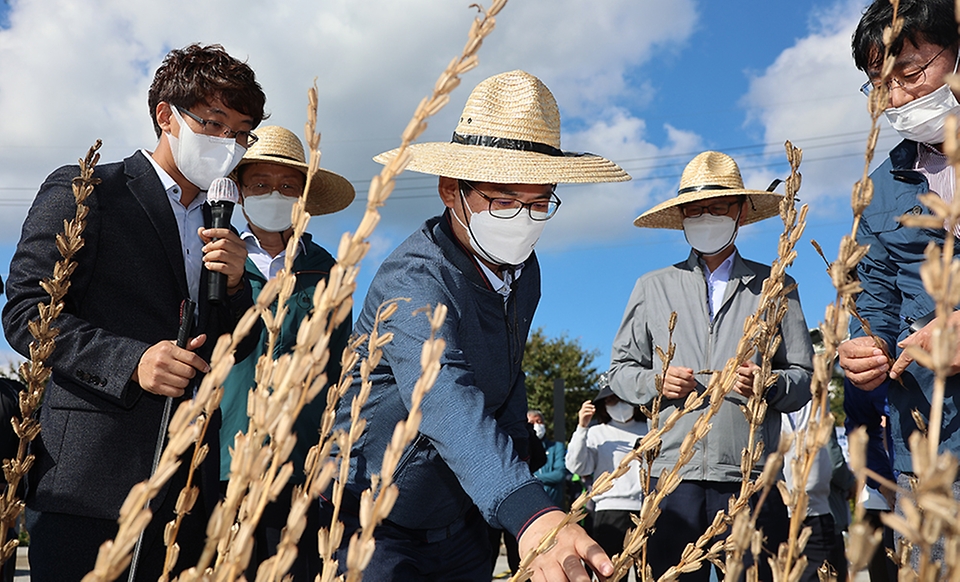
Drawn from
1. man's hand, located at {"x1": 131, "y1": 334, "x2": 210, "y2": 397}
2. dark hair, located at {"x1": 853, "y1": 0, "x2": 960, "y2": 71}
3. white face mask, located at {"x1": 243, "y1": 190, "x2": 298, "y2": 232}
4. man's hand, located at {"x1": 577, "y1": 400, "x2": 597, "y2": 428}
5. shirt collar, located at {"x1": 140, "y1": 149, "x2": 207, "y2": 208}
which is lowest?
man's hand, located at {"x1": 131, "y1": 334, "x2": 210, "y2": 397}

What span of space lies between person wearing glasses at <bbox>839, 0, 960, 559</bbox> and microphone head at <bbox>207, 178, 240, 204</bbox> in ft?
5.41

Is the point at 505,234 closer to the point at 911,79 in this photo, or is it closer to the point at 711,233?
the point at 911,79

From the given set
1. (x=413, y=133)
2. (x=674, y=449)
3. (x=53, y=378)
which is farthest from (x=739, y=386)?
(x=413, y=133)

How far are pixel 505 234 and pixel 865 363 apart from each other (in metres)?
0.97

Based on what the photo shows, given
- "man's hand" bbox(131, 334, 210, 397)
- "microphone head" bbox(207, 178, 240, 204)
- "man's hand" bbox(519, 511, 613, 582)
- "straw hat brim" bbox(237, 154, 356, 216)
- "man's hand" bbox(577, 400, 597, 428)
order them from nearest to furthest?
"man's hand" bbox(519, 511, 613, 582) < "man's hand" bbox(131, 334, 210, 397) < "microphone head" bbox(207, 178, 240, 204) < "straw hat brim" bbox(237, 154, 356, 216) < "man's hand" bbox(577, 400, 597, 428)

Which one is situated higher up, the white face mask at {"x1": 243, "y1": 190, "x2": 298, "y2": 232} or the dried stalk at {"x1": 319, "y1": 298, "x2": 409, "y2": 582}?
the white face mask at {"x1": 243, "y1": 190, "x2": 298, "y2": 232}

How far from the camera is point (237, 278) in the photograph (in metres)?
2.27

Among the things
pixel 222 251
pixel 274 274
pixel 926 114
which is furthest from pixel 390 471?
pixel 274 274

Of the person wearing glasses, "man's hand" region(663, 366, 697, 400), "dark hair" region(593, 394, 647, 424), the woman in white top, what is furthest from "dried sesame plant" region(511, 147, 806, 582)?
"dark hair" region(593, 394, 647, 424)

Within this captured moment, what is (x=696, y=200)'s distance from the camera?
399 centimetres

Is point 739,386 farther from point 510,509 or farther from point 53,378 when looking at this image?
point 53,378

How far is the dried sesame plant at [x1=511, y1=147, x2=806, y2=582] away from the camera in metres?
0.88

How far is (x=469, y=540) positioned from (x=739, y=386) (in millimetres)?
1269

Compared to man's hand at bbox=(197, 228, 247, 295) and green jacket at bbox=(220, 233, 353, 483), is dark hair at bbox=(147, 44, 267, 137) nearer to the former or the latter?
man's hand at bbox=(197, 228, 247, 295)
